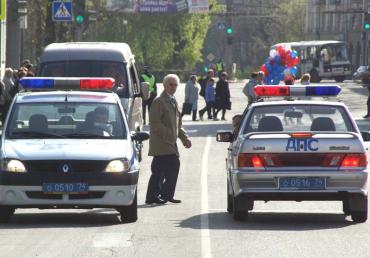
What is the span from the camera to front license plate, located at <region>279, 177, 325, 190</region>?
15125mm

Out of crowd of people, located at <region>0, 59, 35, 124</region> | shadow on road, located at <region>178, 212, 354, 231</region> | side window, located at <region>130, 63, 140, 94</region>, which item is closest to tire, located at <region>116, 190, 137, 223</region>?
shadow on road, located at <region>178, 212, 354, 231</region>

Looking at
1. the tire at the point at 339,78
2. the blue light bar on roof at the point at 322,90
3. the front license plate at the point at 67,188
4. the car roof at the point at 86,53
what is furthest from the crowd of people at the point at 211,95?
the tire at the point at 339,78

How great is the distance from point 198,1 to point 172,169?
94.3 metres

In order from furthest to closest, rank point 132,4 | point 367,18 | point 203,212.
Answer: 1. point 132,4
2. point 367,18
3. point 203,212

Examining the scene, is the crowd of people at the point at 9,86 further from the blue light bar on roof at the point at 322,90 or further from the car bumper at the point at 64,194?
the car bumper at the point at 64,194

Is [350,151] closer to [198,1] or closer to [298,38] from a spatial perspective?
[198,1]

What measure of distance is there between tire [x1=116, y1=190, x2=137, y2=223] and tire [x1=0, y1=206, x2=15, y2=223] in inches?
46.7

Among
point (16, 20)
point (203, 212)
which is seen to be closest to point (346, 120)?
point (203, 212)

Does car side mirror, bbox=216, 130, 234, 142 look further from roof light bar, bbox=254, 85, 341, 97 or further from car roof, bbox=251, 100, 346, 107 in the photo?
car roof, bbox=251, 100, 346, 107

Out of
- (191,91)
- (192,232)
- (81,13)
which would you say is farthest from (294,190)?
(191,91)

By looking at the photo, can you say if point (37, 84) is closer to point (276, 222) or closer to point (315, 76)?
point (276, 222)

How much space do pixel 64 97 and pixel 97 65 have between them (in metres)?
8.49

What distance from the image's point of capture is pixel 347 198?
1534cm

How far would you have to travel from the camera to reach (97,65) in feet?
82.6
